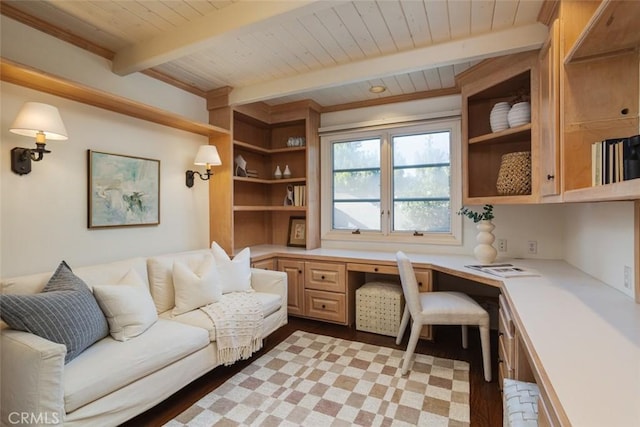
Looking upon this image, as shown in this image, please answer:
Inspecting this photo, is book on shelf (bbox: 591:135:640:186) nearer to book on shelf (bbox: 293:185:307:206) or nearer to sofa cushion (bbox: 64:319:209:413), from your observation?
sofa cushion (bbox: 64:319:209:413)

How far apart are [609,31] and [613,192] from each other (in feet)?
2.65

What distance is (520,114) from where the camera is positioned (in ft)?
7.42

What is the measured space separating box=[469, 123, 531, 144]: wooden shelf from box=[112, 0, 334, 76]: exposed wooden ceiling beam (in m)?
1.63

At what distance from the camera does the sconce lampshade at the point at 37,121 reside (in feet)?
5.61

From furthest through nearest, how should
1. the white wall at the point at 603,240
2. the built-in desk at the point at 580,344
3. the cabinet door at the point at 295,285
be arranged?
the cabinet door at the point at 295,285
the white wall at the point at 603,240
the built-in desk at the point at 580,344

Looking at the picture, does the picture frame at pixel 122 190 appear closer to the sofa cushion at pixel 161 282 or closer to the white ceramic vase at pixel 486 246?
the sofa cushion at pixel 161 282

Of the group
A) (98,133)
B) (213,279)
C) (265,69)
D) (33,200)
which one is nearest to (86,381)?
(213,279)

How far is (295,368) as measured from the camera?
2355 millimetres

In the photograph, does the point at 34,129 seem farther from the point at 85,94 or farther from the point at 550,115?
the point at 550,115

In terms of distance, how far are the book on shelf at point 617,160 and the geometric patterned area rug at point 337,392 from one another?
1.50m

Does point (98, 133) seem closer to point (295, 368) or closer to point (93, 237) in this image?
point (93, 237)

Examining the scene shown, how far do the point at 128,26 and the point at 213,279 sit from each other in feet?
6.09

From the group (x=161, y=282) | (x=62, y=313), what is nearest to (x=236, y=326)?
(x=161, y=282)

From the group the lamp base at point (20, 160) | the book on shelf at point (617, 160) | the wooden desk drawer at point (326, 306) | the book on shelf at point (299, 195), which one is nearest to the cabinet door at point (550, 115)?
the book on shelf at point (617, 160)
